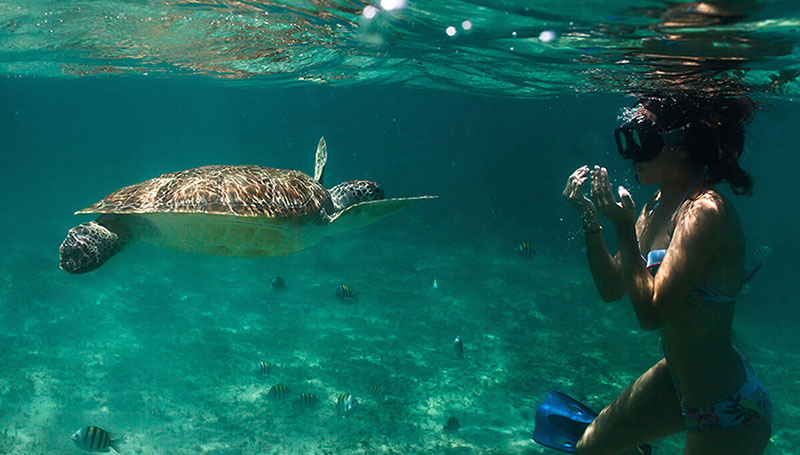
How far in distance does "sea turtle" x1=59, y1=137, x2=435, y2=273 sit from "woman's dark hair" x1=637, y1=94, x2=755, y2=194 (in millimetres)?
2416

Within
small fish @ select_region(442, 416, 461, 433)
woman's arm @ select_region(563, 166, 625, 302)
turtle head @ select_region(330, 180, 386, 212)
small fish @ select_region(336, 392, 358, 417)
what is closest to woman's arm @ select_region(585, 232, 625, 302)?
woman's arm @ select_region(563, 166, 625, 302)

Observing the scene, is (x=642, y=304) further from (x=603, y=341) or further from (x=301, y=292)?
(x=301, y=292)

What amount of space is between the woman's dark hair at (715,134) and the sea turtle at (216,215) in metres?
2.42

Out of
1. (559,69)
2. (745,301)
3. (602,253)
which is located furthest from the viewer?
(745,301)

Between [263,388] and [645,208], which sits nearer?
[645,208]

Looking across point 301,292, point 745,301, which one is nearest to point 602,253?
point 301,292

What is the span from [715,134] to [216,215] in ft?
14.1

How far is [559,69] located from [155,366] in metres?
11.1

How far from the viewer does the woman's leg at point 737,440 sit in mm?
2688

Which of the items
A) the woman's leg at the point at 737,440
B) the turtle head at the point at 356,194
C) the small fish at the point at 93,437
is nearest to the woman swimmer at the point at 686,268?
the woman's leg at the point at 737,440

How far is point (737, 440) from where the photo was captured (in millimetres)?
2701

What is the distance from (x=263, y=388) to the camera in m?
8.05

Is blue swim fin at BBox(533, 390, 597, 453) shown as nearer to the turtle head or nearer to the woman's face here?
the woman's face

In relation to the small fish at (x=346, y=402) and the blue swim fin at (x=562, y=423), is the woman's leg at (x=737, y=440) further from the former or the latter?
the small fish at (x=346, y=402)
